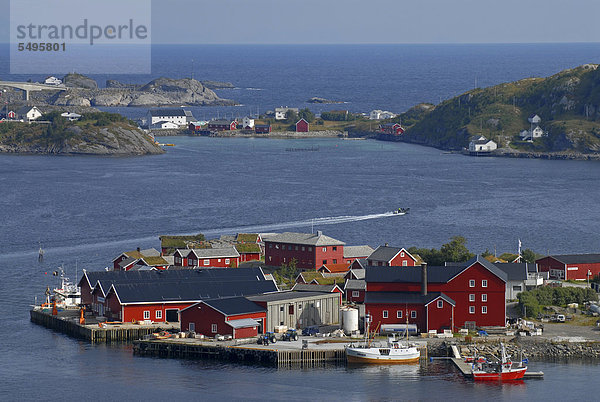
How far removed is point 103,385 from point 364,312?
38.2 ft

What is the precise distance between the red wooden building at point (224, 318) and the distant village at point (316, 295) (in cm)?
4

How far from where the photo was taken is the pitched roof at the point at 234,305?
4856 centimetres

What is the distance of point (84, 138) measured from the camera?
442 ft

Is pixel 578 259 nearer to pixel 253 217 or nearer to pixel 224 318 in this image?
pixel 224 318

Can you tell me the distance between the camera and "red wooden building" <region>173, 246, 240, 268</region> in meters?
61.2

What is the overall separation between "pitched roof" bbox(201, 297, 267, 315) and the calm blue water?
3.11 m

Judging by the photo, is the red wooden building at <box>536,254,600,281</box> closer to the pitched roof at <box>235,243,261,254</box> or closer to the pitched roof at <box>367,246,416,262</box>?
the pitched roof at <box>367,246,416,262</box>

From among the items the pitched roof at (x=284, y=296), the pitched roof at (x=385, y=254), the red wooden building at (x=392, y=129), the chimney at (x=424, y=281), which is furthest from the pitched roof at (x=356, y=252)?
the red wooden building at (x=392, y=129)

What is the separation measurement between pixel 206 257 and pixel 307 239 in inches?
195

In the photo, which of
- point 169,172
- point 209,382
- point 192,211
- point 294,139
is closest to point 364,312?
point 209,382

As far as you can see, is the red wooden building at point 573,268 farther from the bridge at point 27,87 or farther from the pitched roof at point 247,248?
the bridge at point 27,87

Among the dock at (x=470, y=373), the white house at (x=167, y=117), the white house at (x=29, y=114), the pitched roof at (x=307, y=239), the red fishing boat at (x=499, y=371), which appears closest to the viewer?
the red fishing boat at (x=499, y=371)

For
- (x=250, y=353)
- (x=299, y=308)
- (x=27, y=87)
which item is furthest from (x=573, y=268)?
(x=27, y=87)

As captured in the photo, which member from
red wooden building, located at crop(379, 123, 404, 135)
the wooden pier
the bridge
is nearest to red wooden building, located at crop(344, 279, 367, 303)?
the wooden pier
